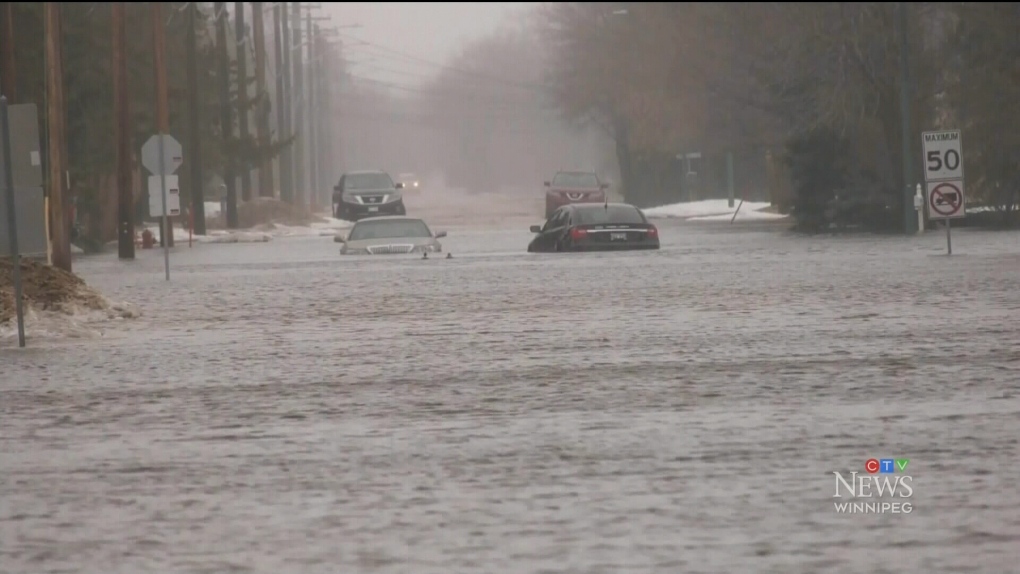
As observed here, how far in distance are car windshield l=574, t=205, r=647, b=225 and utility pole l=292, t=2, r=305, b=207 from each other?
52.1 metres

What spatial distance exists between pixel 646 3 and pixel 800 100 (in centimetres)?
2736

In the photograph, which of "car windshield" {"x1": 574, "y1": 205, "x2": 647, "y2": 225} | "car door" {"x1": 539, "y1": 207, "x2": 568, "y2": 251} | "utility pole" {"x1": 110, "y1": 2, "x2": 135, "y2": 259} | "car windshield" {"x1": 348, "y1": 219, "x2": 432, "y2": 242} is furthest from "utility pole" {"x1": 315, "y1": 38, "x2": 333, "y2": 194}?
"car windshield" {"x1": 574, "y1": 205, "x2": 647, "y2": 225}

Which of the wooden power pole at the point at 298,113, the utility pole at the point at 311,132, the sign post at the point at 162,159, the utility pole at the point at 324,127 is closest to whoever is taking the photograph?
the sign post at the point at 162,159

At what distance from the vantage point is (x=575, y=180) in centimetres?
7106

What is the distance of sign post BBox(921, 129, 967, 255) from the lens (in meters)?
32.6

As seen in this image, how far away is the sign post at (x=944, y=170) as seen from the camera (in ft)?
107

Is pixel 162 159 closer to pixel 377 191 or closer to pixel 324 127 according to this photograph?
pixel 377 191

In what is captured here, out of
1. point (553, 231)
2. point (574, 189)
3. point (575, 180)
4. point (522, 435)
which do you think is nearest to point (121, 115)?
point (553, 231)

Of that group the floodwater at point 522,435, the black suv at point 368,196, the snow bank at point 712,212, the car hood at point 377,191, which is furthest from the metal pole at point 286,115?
the floodwater at point 522,435

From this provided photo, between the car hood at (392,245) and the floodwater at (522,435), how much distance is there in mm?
16157

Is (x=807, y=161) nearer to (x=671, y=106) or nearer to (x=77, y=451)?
(x=671, y=106)

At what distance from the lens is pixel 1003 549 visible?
8.03 m

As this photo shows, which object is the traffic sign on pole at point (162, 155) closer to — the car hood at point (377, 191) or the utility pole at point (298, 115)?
the car hood at point (377, 191)

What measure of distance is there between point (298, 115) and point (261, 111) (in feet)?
81.6
